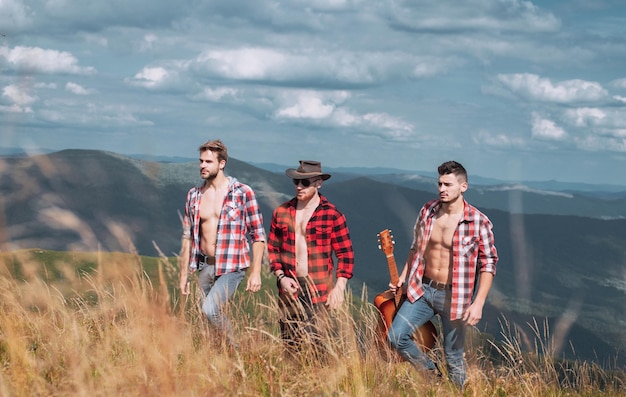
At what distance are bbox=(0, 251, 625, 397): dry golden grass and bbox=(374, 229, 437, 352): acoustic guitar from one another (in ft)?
0.64

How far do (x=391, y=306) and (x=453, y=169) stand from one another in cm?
136

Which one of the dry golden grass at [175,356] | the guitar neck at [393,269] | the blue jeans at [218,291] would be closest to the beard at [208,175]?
the blue jeans at [218,291]

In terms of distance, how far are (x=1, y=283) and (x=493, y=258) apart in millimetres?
4911

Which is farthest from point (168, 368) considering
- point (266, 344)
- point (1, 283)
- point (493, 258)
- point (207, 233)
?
point (1, 283)

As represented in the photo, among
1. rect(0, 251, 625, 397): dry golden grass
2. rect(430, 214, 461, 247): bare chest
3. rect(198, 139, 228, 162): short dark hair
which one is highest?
rect(198, 139, 228, 162): short dark hair

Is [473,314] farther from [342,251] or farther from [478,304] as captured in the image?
[342,251]

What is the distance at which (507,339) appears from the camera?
6.72 m

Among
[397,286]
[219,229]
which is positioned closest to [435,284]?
[397,286]

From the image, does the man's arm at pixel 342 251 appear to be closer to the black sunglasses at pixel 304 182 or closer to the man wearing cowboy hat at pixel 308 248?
the man wearing cowboy hat at pixel 308 248

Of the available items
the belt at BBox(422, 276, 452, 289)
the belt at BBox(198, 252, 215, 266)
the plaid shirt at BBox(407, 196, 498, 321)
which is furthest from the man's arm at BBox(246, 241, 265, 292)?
the plaid shirt at BBox(407, 196, 498, 321)

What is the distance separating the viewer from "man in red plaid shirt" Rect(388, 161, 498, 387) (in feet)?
20.6

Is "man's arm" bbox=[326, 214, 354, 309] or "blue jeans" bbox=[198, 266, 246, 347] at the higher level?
"man's arm" bbox=[326, 214, 354, 309]

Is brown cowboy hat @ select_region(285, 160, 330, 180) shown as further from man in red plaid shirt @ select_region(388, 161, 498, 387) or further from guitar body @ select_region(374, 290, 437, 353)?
guitar body @ select_region(374, 290, 437, 353)

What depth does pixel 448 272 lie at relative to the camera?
6438 millimetres
